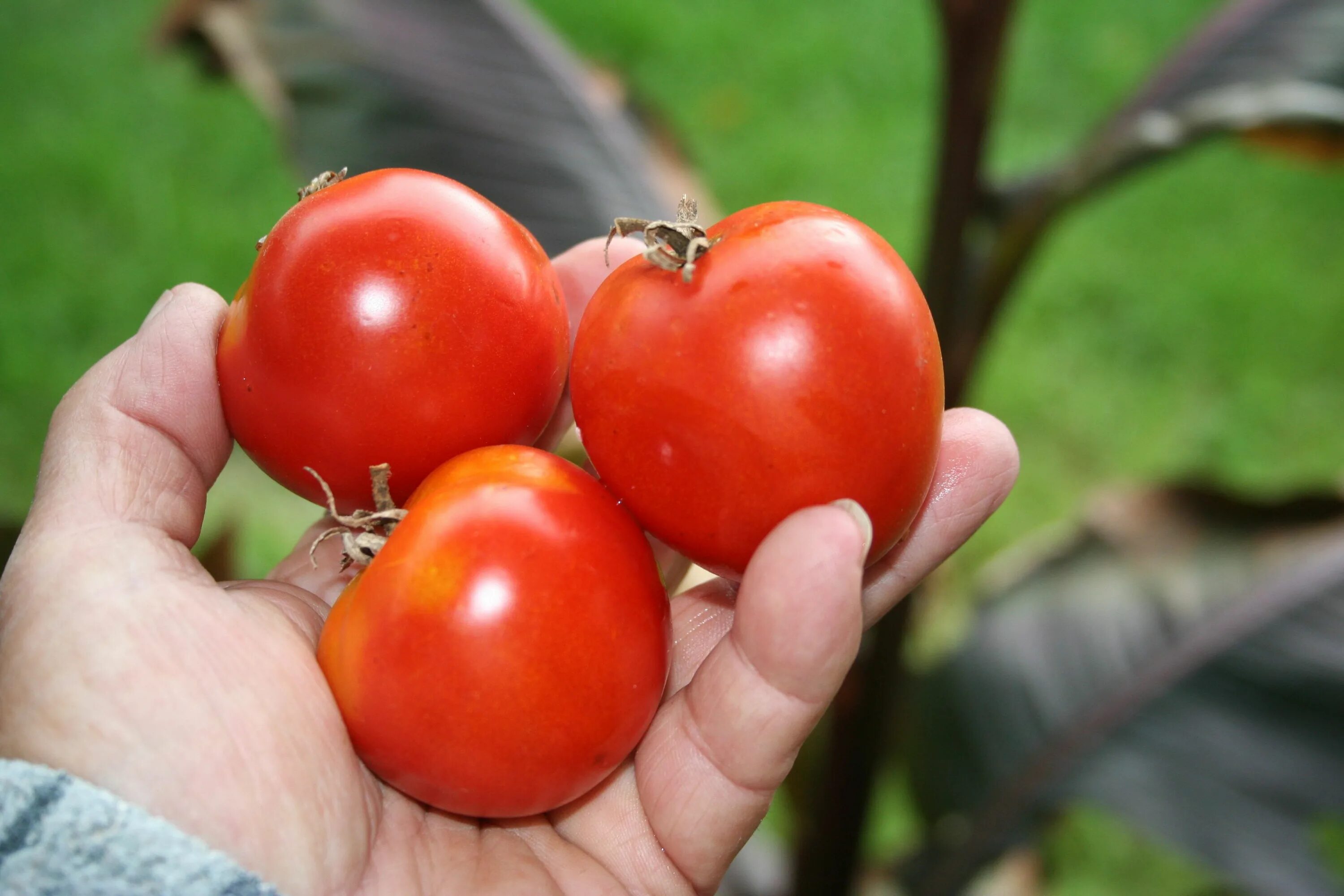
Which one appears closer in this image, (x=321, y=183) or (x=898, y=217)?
(x=321, y=183)

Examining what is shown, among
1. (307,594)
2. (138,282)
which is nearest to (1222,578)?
(307,594)

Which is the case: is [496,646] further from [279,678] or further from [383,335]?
[383,335]

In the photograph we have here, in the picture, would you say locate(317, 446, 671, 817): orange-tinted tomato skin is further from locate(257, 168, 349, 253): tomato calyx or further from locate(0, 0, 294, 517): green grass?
locate(0, 0, 294, 517): green grass

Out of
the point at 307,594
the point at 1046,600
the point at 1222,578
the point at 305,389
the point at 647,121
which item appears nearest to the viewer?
the point at 305,389

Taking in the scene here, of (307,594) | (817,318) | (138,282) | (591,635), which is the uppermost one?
(817,318)

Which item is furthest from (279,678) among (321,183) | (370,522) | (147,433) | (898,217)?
(898,217)

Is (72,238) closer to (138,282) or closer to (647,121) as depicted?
(138,282)

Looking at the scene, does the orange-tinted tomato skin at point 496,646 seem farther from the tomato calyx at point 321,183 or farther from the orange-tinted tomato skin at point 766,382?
the tomato calyx at point 321,183
